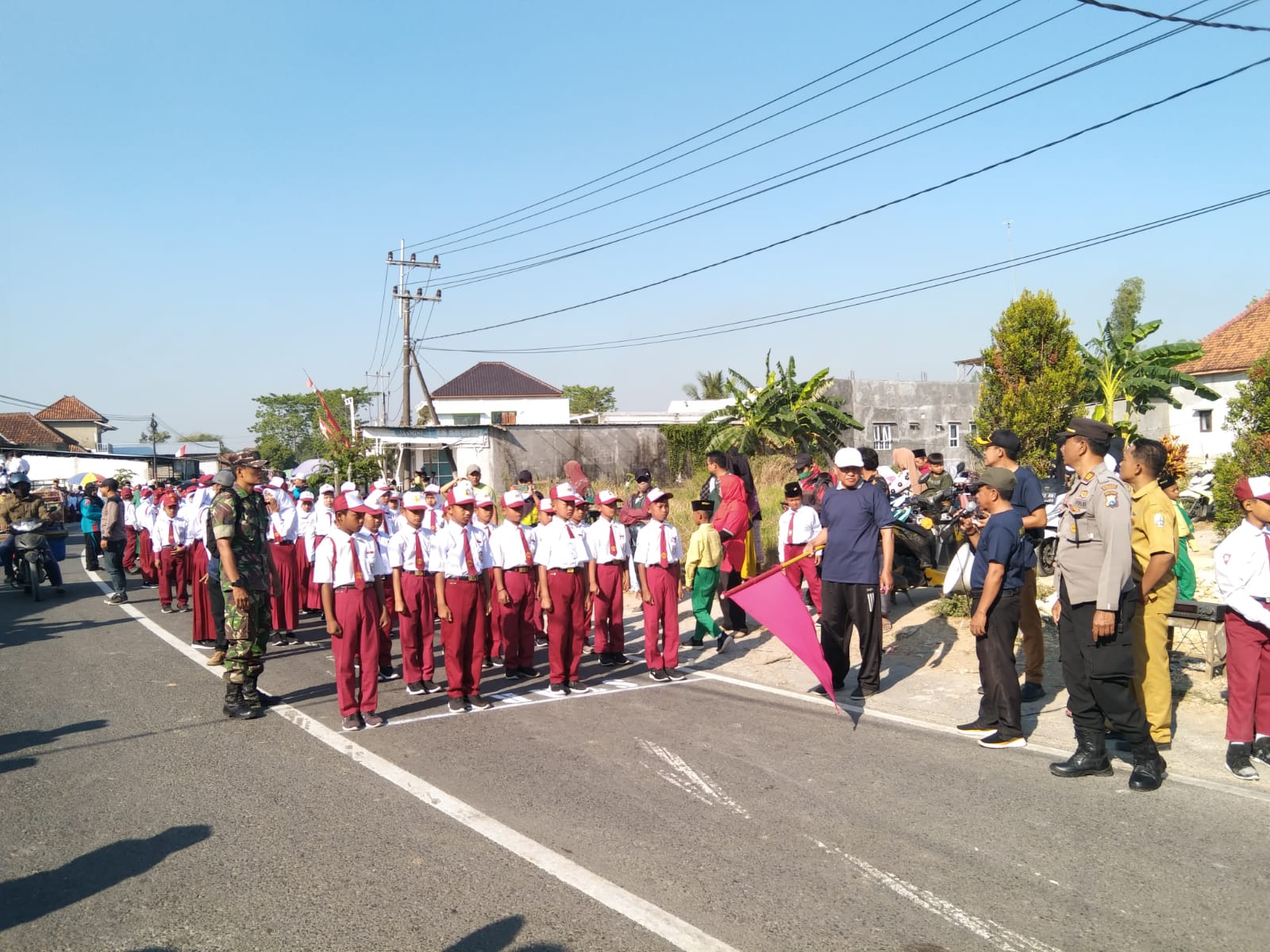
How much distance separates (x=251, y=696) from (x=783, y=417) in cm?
1865

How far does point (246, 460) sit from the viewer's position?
820 cm

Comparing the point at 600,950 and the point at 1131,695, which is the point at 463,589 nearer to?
the point at 600,950

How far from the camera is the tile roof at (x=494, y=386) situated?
67.2m

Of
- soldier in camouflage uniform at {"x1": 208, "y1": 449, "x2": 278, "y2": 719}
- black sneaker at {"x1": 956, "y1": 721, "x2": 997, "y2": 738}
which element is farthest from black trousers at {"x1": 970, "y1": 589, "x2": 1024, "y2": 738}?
soldier in camouflage uniform at {"x1": 208, "y1": 449, "x2": 278, "y2": 719}

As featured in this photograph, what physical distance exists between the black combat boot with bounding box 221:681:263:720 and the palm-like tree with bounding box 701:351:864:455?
17922mm

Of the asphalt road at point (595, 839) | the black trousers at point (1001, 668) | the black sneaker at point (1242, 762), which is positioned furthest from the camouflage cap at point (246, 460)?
the black sneaker at point (1242, 762)

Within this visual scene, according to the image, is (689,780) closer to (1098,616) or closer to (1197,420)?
(1098,616)

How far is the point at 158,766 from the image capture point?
21.0 ft

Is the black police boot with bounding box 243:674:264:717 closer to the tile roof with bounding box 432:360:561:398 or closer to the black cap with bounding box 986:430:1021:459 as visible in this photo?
the black cap with bounding box 986:430:1021:459

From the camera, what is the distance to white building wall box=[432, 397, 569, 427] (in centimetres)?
6266

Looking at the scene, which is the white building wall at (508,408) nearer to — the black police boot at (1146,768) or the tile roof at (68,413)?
the tile roof at (68,413)

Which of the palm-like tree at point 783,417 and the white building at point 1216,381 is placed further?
the white building at point 1216,381

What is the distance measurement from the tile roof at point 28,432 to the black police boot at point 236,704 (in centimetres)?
6899

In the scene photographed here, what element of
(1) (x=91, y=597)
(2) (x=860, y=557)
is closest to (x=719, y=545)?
(2) (x=860, y=557)
